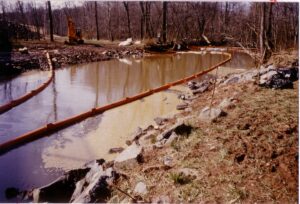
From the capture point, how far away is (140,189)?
3502 millimetres

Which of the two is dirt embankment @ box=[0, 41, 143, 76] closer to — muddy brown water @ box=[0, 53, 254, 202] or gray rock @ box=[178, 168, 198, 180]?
muddy brown water @ box=[0, 53, 254, 202]

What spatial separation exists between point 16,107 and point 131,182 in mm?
5054

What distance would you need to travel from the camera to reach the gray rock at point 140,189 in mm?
3449

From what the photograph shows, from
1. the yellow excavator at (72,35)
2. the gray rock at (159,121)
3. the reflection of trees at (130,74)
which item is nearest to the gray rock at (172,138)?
the gray rock at (159,121)

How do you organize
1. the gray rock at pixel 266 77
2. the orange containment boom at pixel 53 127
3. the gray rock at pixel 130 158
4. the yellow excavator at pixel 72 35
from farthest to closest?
the yellow excavator at pixel 72 35 < the gray rock at pixel 266 77 < the orange containment boom at pixel 53 127 < the gray rock at pixel 130 158

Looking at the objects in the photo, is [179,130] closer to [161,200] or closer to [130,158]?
[130,158]

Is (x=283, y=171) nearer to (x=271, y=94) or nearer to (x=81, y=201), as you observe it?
(x=81, y=201)

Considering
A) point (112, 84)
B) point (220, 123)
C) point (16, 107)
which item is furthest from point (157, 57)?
point (220, 123)

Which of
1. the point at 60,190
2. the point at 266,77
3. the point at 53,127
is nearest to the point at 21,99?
the point at 53,127

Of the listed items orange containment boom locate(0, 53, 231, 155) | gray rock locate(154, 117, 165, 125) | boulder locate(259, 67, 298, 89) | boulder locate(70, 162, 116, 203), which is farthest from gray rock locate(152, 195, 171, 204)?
boulder locate(259, 67, 298, 89)

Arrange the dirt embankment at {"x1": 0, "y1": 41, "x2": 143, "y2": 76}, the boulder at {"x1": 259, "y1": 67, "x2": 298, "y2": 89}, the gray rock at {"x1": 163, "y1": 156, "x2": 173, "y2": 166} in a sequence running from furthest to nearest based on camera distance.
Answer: the dirt embankment at {"x1": 0, "y1": 41, "x2": 143, "y2": 76} < the boulder at {"x1": 259, "y1": 67, "x2": 298, "y2": 89} < the gray rock at {"x1": 163, "y1": 156, "x2": 173, "y2": 166}

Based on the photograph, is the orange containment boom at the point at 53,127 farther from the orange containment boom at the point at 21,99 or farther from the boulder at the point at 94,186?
the boulder at the point at 94,186

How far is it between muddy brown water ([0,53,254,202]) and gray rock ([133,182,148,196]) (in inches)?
62.6

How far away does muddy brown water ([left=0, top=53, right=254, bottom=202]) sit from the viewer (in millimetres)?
4969
